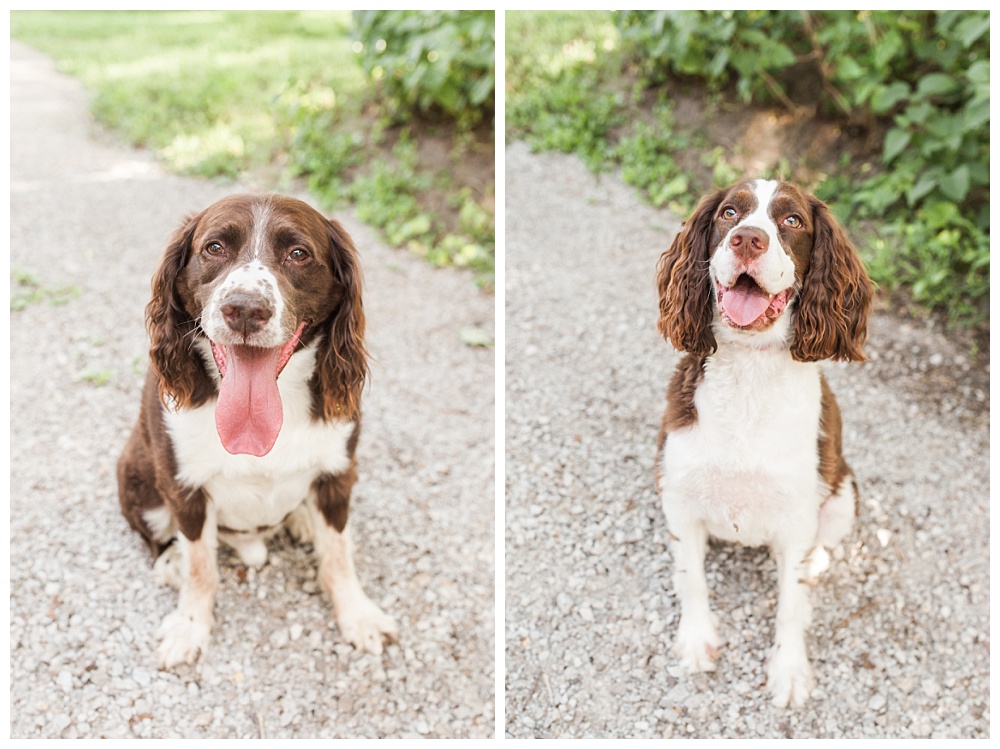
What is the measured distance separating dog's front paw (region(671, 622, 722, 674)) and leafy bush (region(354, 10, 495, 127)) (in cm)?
289

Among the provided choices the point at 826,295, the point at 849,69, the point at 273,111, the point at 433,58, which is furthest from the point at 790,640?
the point at 273,111

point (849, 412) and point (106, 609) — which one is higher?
point (849, 412)

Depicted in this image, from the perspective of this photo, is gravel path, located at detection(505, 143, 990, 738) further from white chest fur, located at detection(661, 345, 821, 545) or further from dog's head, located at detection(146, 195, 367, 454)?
dog's head, located at detection(146, 195, 367, 454)

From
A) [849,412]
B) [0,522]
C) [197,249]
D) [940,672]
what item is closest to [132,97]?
[0,522]

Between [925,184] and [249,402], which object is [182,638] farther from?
[925,184]

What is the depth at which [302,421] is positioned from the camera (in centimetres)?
220

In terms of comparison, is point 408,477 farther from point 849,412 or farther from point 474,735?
point 849,412

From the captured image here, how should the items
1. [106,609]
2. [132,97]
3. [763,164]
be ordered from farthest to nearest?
[132,97]
[763,164]
[106,609]

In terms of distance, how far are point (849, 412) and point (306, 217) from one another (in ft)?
7.61

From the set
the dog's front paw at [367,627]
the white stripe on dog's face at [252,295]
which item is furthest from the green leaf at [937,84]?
the dog's front paw at [367,627]

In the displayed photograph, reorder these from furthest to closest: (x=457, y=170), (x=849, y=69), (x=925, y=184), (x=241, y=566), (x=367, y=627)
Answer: (x=457, y=170) → (x=849, y=69) → (x=925, y=184) → (x=241, y=566) → (x=367, y=627)

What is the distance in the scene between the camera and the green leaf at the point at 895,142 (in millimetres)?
3561

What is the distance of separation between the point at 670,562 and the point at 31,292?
3.40 metres

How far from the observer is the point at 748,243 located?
5.85 ft
